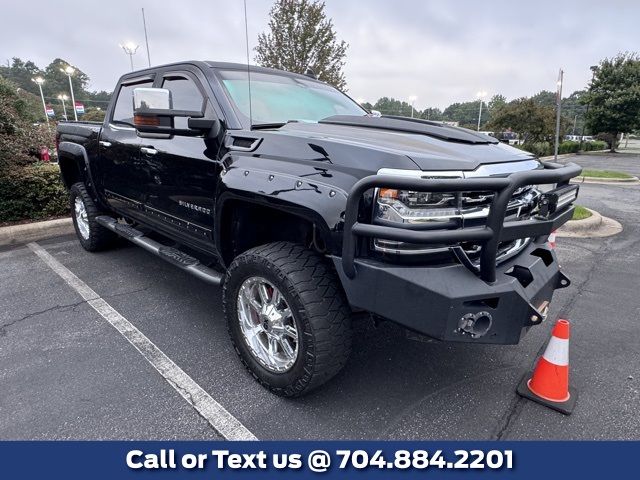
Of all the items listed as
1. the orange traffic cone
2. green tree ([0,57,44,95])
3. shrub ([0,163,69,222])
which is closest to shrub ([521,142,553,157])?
shrub ([0,163,69,222])

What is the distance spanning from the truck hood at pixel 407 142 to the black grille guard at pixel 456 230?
0.19 meters

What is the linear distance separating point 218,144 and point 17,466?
2003mm

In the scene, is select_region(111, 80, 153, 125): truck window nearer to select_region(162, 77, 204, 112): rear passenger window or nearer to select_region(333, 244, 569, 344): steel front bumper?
select_region(162, 77, 204, 112): rear passenger window

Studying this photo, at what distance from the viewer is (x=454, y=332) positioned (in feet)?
5.92

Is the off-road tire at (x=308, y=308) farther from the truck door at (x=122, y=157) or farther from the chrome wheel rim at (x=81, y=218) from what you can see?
the chrome wheel rim at (x=81, y=218)

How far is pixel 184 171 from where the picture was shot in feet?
9.72

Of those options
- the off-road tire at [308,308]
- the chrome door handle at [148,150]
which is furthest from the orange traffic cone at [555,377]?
the chrome door handle at [148,150]

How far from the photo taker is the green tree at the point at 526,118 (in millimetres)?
22266

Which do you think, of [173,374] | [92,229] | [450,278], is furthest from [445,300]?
[92,229]

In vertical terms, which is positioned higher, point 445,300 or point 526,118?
→ point 526,118

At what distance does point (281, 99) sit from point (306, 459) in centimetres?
242

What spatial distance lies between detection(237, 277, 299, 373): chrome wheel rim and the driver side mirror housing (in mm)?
1032

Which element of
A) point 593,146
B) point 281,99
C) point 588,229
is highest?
point 281,99

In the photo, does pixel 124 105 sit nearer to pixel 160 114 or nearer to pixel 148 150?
pixel 148 150
